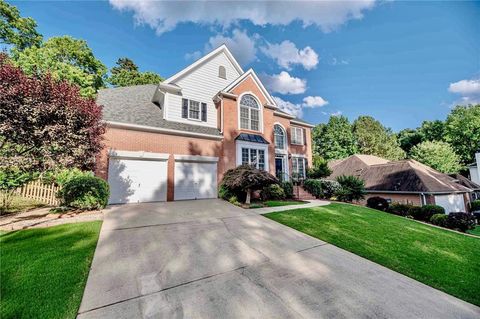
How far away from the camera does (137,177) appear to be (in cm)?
1066

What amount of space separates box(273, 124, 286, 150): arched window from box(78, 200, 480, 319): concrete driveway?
1208 cm

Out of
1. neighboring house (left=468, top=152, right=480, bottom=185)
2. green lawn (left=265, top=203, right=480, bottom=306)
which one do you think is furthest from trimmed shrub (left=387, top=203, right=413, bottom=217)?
neighboring house (left=468, top=152, right=480, bottom=185)

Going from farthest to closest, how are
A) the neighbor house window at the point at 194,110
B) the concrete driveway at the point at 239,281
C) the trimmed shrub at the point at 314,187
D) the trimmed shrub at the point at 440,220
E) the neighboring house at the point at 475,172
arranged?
the neighboring house at the point at 475,172 < the trimmed shrub at the point at 314,187 < the neighbor house window at the point at 194,110 < the trimmed shrub at the point at 440,220 < the concrete driveway at the point at 239,281

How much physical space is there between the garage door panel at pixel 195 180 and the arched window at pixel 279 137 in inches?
271

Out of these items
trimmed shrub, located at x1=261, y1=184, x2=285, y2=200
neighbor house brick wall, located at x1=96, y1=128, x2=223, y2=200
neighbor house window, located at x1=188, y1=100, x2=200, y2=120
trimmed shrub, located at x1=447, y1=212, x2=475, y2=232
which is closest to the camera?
neighbor house brick wall, located at x1=96, y1=128, x2=223, y2=200

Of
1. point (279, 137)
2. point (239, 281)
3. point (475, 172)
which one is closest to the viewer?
point (239, 281)

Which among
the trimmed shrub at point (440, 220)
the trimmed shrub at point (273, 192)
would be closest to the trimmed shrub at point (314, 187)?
the trimmed shrub at point (273, 192)

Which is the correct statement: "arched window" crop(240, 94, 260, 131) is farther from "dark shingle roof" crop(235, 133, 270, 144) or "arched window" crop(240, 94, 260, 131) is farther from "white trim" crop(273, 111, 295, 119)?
"white trim" crop(273, 111, 295, 119)

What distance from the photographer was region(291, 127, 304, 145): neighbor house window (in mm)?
19188

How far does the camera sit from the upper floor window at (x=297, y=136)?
19.2 m

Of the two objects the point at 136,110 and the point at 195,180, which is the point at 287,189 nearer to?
the point at 195,180

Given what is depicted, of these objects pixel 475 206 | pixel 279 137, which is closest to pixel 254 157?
pixel 279 137

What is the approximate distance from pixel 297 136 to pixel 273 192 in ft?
28.2

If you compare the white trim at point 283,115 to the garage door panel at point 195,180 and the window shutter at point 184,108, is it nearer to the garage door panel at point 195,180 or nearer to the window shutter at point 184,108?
the window shutter at point 184,108
